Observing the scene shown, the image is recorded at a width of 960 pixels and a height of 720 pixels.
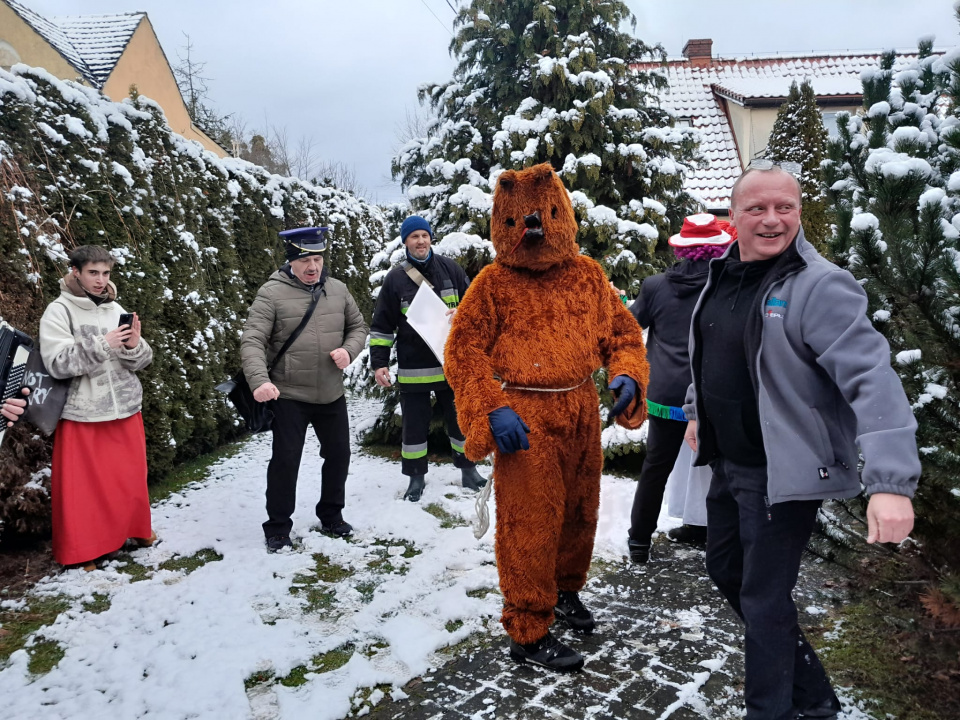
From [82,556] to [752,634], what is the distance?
152 inches

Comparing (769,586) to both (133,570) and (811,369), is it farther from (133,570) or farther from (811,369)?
(133,570)

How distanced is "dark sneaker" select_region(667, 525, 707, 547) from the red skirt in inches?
139

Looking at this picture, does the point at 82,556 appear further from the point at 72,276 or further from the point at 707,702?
the point at 707,702

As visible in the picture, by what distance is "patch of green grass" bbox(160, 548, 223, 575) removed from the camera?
4.34 metres

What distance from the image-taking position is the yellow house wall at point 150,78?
19969 mm

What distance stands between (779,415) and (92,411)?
3.95m

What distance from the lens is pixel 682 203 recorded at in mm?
7262

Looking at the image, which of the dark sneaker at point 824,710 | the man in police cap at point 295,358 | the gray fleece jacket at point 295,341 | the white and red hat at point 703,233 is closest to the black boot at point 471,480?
the man in police cap at point 295,358

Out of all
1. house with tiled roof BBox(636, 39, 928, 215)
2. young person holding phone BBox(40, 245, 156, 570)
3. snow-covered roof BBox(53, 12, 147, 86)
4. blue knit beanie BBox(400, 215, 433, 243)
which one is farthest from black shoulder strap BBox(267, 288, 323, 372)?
snow-covered roof BBox(53, 12, 147, 86)

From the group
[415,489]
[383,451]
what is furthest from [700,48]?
[415,489]

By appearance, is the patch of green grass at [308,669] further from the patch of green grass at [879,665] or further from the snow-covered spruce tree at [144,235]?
the snow-covered spruce tree at [144,235]

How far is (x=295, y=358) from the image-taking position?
4.58 meters

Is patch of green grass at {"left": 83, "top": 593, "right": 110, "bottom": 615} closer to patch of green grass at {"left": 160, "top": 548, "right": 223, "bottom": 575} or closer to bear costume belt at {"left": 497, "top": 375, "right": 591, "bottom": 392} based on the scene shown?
patch of green grass at {"left": 160, "top": 548, "right": 223, "bottom": 575}

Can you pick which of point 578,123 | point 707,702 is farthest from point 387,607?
point 578,123
